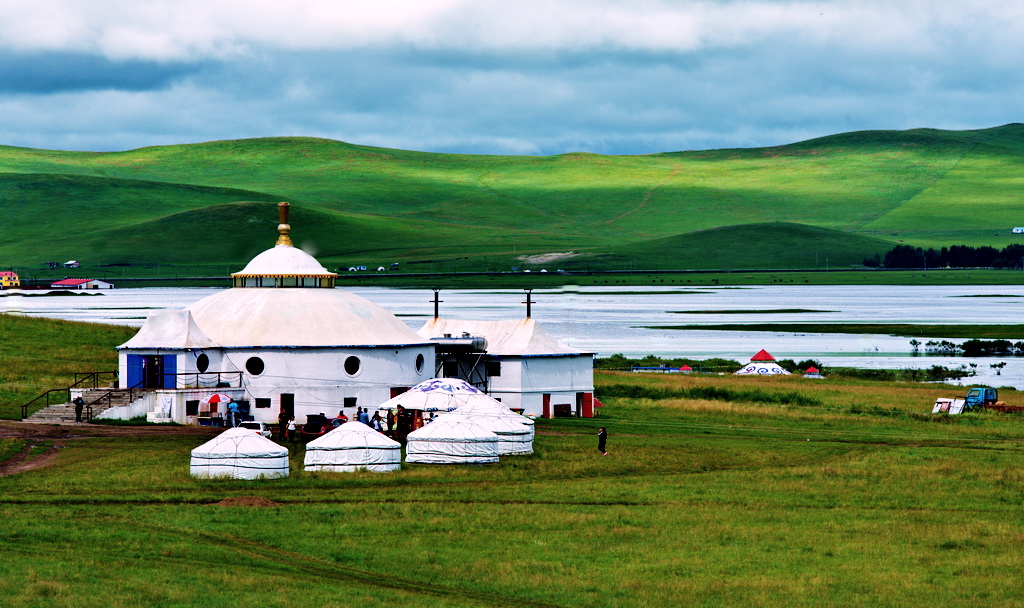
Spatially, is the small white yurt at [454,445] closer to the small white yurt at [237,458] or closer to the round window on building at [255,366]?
the small white yurt at [237,458]

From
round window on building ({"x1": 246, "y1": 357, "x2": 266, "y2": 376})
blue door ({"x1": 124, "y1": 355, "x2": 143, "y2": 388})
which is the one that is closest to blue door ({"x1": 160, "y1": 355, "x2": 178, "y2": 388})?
blue door ({"x1": 124, "y1": 355, "x2": 143, "y2": 388})

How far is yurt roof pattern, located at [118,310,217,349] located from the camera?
67.4 m

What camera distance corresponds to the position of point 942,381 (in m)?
109

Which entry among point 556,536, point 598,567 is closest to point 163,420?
point 556,536

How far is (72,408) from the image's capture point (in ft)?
211

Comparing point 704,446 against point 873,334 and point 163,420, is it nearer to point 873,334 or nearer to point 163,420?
point 163,420

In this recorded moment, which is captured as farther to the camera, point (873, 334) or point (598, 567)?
point (873, 334)

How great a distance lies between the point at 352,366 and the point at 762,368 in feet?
158

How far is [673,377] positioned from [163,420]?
161 ft

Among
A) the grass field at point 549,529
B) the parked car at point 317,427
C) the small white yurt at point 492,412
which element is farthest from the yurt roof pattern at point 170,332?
the small white yurt at point 492,412

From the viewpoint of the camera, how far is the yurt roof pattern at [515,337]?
248 feet

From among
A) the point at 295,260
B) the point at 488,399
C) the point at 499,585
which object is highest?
the point at 295,260

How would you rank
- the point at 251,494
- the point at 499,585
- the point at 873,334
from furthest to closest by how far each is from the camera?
the point at 873,334 < the point at 251,494 < the point at 499,585

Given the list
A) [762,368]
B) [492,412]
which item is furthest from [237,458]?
[762,368]
